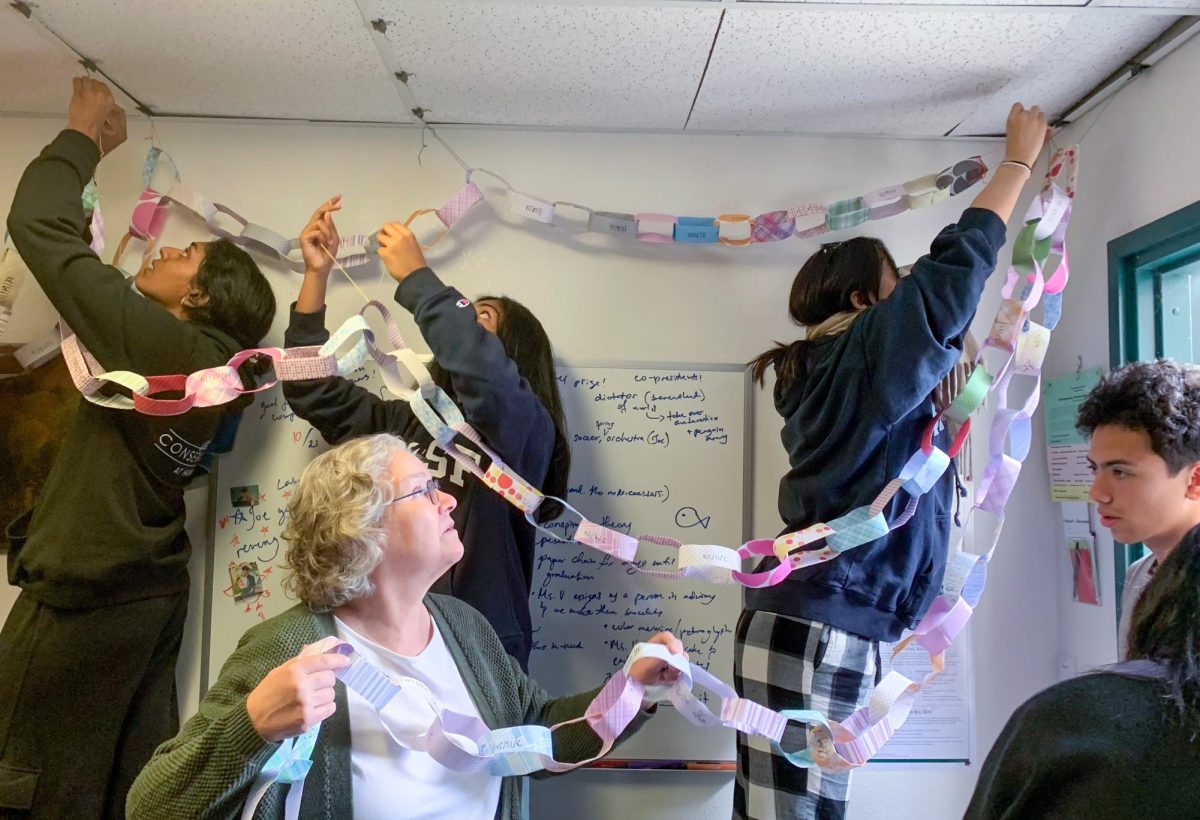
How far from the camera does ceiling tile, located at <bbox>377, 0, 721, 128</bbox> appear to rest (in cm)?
146

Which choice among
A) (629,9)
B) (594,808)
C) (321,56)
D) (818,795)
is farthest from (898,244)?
(594,808)

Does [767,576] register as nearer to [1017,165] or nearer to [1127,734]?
[1127,734]

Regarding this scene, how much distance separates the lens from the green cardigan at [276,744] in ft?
3.19

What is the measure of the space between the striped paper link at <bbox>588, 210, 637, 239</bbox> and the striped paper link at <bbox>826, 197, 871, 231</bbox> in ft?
1.61

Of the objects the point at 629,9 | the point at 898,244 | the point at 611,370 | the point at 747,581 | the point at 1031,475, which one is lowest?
the point at 747,581

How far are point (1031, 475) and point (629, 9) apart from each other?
58.8 inches

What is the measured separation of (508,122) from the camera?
1915mm

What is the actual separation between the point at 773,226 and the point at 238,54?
1311mm

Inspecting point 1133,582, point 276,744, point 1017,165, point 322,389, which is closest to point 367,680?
point 276,744

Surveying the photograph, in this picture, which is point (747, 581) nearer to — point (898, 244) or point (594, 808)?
point (594, 808)

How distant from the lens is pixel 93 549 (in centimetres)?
160

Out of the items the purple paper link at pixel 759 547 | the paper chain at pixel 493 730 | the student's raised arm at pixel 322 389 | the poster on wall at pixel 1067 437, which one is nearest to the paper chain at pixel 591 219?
the student's raised arm at pixel 322 389

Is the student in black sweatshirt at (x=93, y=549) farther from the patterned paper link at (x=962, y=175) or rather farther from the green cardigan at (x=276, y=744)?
the patterned paper link at (x=962, y=175)

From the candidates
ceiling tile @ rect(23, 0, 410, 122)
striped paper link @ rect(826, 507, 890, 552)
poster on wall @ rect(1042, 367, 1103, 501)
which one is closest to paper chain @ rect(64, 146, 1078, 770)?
striped paper link @ rect(826, 507, 890, 552)
